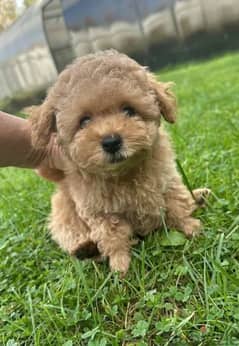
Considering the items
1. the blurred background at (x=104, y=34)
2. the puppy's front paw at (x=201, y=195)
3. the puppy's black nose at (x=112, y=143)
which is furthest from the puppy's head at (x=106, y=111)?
the blurred background at (x=104, y=34)

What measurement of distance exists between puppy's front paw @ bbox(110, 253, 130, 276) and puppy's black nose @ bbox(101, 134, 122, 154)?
0.49 metres

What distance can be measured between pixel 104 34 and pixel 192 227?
29.4 ft

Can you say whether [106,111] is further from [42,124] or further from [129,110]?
[42,124]

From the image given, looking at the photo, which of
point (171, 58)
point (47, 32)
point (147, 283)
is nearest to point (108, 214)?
point (147, 283)

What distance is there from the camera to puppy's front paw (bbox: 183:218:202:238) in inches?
87.7

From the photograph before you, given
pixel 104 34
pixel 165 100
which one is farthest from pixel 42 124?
pixel 104 34

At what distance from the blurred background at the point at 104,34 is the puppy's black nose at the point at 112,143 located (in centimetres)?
778

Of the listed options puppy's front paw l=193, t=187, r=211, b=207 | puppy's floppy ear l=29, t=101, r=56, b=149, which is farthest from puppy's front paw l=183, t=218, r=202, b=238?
puppy's floppy ear l=29, t=101, r=56, b=149

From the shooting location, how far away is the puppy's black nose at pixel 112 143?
1.91m

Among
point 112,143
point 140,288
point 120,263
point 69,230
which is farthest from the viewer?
point 69,230

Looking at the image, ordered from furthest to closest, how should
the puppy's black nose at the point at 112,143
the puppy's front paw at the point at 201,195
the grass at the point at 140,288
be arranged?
the puppy's front paw at the point at 201,195 < the puppy's black nose at the point at 112,143 < the grass at the point at 140,288

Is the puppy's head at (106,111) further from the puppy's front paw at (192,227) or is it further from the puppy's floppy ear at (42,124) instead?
the puppy's front paw at (192,227)

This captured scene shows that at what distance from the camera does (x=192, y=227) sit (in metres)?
2.25

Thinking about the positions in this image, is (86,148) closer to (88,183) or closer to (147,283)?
(88,183)
